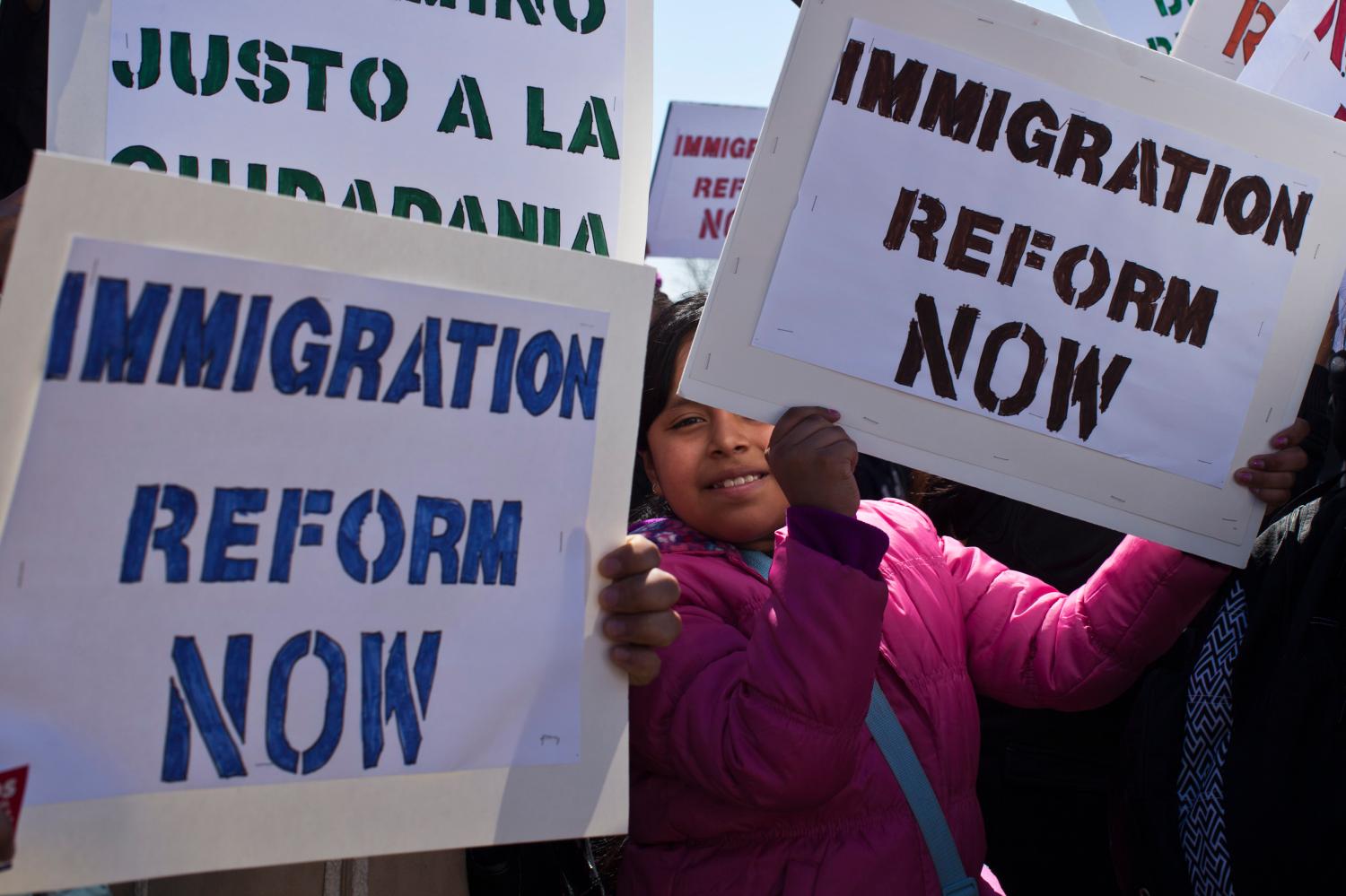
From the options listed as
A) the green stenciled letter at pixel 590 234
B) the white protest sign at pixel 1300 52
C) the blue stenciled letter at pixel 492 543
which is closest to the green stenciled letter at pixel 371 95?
the green stenciled letter at pixel 590 234

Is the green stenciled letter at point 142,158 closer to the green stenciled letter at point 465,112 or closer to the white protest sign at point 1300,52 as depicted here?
the green stenciled letter at point 465,112

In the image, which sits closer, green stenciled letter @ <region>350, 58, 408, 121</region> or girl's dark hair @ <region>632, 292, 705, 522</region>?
green stenciled letter @ <region>350, 58, 408, 121</region>

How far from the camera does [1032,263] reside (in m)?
1.61

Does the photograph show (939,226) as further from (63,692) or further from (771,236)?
Result: (63,692)

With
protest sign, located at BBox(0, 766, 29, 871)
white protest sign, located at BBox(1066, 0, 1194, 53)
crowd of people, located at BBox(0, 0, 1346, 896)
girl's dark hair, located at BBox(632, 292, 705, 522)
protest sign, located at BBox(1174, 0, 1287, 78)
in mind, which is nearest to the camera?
protest sign, located at BBox(0, 766, 29, 871)

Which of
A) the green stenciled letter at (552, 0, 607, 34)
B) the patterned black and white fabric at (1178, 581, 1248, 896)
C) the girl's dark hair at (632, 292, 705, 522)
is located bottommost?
the patterned black and white fabric at (1178, 581, 1248, 896)

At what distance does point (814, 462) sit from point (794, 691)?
1.02 feet

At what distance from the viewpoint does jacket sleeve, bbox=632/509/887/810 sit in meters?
1.40

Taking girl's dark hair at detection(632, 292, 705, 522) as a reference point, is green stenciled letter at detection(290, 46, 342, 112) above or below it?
above

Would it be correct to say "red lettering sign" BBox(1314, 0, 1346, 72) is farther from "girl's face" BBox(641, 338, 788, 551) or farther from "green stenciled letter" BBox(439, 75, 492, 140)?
"green stenciled letter" BBox(439, 75, 492, 140)

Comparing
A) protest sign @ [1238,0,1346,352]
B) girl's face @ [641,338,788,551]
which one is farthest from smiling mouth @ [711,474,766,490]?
protest sign @ [1238,0,1346,352]

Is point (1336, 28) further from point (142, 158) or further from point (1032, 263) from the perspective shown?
point (142, 158)

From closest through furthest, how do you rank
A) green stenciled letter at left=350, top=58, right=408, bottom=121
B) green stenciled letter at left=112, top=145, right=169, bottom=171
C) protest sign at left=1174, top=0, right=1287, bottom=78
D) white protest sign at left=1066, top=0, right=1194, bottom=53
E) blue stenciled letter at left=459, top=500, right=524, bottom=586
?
blue stenciled letter at left=459, top=500, right=524, bottom=586
green stenciled letter at left=112, top=145, right=169, bottom=171
green stenciled letter at left=350, top=58, right=408, bottom=121
protest sign at left=1174, top=0, right=1287, bottom=78
white protest sign at left=1066, top=0, right=1194, bottom=53

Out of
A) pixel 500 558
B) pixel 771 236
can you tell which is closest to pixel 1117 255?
pixel 771 236
